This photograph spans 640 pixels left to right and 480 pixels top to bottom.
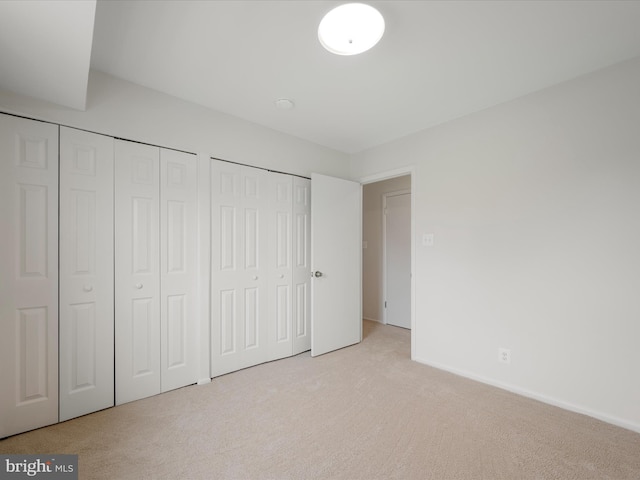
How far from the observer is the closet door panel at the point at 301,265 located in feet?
10.3

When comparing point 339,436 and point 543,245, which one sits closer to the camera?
point 339,436

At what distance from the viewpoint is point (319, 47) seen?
176cm

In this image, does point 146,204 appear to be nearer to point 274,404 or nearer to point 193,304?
point 193,304

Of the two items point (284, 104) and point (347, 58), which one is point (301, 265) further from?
point (347, 58)

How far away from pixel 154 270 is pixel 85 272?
422 millimetres

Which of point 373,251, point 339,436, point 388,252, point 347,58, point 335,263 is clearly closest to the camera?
point 339,436

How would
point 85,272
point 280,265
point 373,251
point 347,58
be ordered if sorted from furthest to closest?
1. point 373,251
2. point 280,265
3. point 85,272
4. point 347,58

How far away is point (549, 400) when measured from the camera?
216cm

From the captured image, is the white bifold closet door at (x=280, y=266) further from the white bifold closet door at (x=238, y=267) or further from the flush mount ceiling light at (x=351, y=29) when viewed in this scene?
the flush mount ceiling light at (x=351, y=29)

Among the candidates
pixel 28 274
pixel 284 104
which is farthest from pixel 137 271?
pixel 284 104

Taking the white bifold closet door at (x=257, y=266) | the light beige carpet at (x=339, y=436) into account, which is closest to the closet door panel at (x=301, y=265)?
the white bifold closet door at (x=257, y=266)

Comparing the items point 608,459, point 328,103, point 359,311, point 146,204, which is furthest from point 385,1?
point 359,311

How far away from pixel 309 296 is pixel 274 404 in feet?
4.37

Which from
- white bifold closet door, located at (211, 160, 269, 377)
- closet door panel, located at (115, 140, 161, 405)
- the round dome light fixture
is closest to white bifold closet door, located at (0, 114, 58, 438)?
closet door panel, located at (115, 140, 161, 405)
